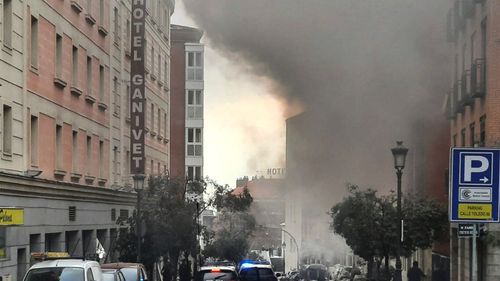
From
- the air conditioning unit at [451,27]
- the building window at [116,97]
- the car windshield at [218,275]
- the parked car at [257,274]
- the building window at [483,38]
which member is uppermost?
the air conditioning unit at [451,27]

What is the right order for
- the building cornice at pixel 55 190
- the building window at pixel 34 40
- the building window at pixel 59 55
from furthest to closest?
the building window at pixel 59 55 < the building window at pixel 34 40 < the building cornice at pixel 55 190

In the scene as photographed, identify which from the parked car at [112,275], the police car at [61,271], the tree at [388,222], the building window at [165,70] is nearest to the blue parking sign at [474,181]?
the police car at [61,271]

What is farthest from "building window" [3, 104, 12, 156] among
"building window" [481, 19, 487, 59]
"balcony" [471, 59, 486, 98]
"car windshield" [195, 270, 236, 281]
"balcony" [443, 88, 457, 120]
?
"balcony" [443, 88, 457, 120]

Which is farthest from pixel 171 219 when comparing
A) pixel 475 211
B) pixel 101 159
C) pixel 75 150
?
pixel 475 211

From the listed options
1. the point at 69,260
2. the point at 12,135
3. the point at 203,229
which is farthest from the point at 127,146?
the point at 69,260

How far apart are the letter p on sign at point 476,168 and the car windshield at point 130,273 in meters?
12.2

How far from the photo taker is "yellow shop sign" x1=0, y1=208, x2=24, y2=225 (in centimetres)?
2095

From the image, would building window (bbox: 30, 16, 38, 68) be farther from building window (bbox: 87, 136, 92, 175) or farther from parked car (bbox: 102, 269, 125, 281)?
parked car (bbox: 102, 269, 125, 281)

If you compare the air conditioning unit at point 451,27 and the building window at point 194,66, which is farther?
the building window at point 194,66

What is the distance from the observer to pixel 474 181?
39.8 feet

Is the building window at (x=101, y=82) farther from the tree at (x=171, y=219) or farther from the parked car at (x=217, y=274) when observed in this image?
the parked car at (x=217, y=274)

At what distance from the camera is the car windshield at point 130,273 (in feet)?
74.6

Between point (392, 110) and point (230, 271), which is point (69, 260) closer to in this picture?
point (230, 271)

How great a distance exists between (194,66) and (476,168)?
64375mm
